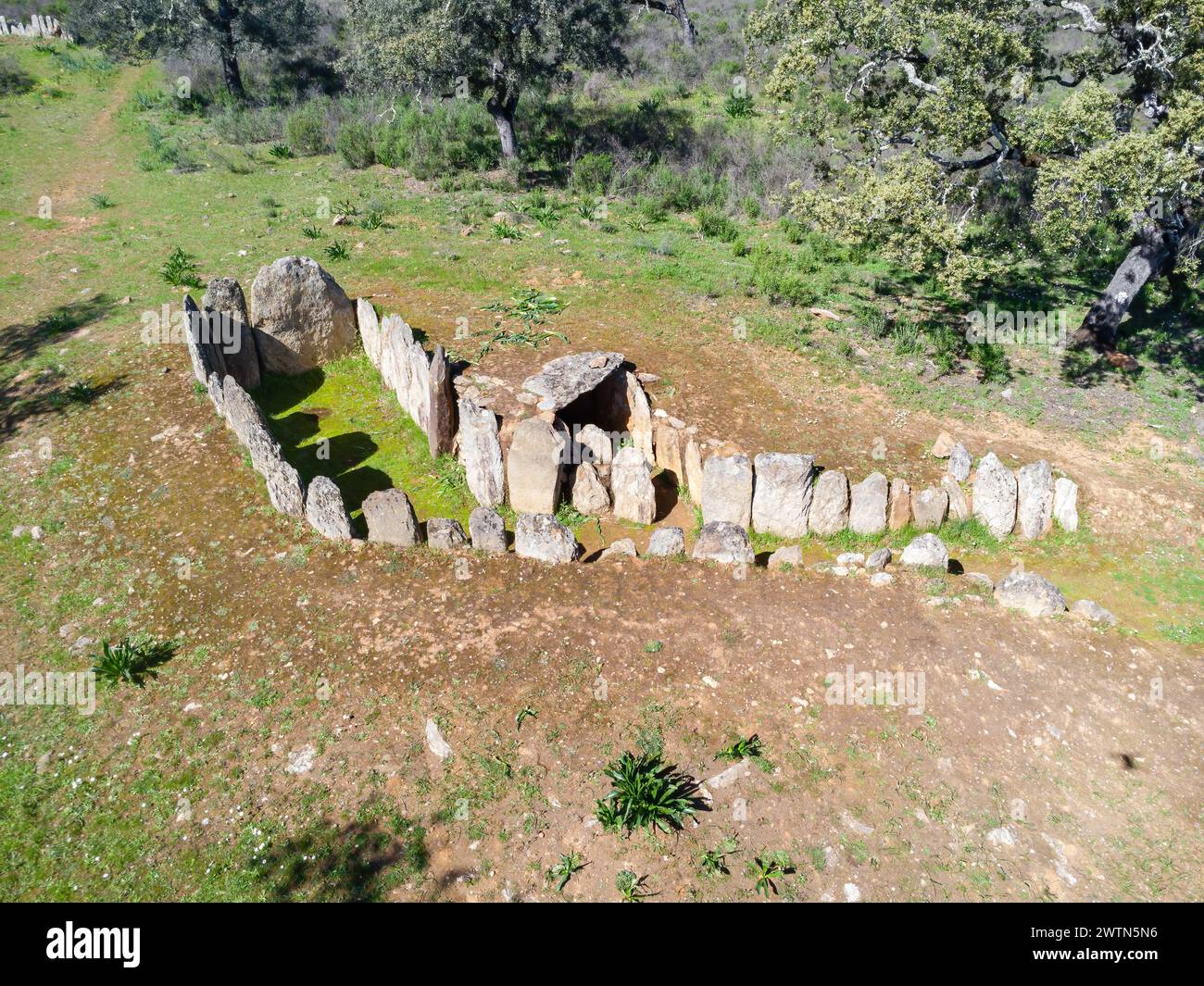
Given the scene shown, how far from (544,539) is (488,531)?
67 cm

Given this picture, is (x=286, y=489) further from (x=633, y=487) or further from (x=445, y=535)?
(x=633, y=487)

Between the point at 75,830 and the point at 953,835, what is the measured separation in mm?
7272

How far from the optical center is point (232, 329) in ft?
37.3

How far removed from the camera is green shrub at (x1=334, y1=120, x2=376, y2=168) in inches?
858

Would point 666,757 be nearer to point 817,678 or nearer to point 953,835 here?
point 817,678

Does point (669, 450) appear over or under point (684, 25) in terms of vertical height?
under

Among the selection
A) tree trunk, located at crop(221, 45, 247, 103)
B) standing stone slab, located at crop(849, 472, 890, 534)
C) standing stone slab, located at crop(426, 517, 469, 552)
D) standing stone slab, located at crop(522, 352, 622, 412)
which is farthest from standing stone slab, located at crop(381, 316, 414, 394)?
tree trunk, located at crop(221, 45, 247, 103)

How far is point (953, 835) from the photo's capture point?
236 inches

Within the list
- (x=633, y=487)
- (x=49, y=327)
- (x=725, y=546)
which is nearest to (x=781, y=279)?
(x=633, y=487)

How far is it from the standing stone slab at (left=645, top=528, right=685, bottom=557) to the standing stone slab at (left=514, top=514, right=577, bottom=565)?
0.97 meters

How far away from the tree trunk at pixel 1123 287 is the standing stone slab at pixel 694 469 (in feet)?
Answer: 28.6

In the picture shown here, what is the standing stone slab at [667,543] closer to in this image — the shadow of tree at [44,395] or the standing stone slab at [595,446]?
the standing stone slab at [595,446]

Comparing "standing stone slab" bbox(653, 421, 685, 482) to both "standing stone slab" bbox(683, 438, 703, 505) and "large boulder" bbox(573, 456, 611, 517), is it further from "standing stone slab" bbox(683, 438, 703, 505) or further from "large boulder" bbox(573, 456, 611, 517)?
"large boulder" bbox(573, 456, 611, 517)

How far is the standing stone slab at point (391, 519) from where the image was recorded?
8.48m
